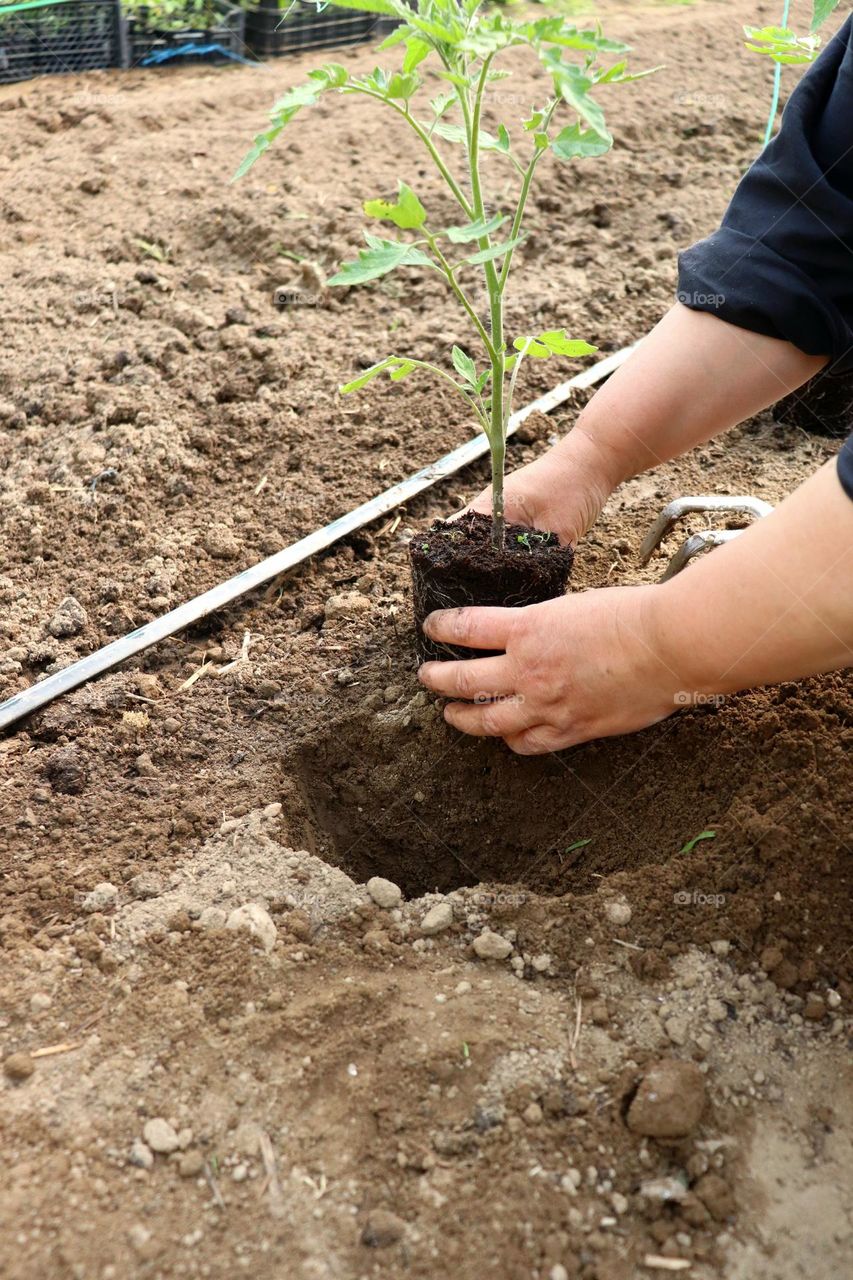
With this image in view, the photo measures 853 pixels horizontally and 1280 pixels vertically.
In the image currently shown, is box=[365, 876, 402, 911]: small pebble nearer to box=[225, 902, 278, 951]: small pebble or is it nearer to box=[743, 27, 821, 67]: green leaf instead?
box=[225, 902, 278, 951]: small pebble

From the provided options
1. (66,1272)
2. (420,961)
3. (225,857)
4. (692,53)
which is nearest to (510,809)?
(420,961)

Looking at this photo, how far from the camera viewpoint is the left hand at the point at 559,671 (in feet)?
5.38

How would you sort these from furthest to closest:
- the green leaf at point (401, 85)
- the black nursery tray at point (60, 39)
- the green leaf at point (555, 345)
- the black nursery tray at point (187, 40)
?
the black nursery tray at point (187, 40) → the black nursery tray at point (60, 39) → the green leaf at point (555, 345) → the green leaf at point (401, 85)

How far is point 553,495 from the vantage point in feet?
6.71

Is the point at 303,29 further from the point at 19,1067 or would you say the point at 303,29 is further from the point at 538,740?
the point at 19,1067

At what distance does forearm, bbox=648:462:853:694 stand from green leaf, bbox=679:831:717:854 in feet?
0.93

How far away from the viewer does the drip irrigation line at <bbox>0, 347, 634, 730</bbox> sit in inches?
82.8

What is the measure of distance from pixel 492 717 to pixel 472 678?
8cm

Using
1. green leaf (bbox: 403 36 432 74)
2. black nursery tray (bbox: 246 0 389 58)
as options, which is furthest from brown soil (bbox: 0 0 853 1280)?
black nursery tray (bbox: 246 0 389 58)

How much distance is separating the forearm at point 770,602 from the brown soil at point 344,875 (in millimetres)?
314

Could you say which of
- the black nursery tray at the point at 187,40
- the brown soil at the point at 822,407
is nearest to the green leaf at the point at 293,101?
the brown soil at the point at 822,407

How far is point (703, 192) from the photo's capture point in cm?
389
